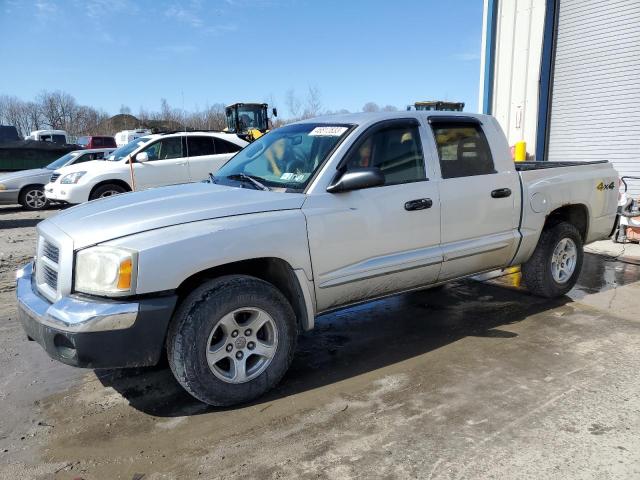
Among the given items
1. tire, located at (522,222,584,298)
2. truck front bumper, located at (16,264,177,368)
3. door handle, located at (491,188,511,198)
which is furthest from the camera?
tire, located at (522,222,584,298)

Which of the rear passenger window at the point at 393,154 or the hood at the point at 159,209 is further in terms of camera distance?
the rear passenger window at the point at 393,154

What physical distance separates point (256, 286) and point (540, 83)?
10032 millimetres

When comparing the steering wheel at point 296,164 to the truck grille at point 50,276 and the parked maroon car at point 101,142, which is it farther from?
the parked maroon car at point 101,142

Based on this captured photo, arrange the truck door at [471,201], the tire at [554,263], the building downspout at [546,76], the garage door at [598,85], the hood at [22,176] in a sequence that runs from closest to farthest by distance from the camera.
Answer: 1. the truck door at [471,201]
2. the tire at [554,263]
3. the garage door at [598,85]
4. the building downspout at [546,76]
5. the hood at [22,176]

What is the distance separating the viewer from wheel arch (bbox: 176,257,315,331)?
341 cm

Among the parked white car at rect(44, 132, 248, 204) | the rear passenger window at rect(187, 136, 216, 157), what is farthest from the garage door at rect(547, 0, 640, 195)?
the rear passenger window at rect(187, 136, 216, 157)

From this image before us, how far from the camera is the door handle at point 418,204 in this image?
13.1ft

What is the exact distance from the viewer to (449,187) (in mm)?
4281

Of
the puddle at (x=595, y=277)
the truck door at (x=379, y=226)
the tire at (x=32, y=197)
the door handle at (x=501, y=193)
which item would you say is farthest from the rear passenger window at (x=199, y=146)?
the door handle at (x=501, y=193)

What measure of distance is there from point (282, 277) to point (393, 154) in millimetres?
1367

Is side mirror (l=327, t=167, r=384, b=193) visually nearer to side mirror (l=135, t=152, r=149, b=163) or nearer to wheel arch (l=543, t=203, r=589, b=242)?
wheel arch (l=543, t=203, r=589, b=242)

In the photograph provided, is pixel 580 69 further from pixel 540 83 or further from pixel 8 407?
pixel 8 407

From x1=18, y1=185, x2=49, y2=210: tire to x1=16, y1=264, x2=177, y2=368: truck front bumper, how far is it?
40.8ft

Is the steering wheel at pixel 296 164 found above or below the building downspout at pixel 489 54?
below
